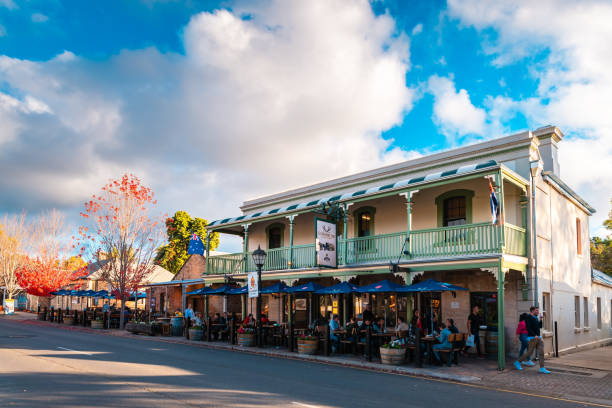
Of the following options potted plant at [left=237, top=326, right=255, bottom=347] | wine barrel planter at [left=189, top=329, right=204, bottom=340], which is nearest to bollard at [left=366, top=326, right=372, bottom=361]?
potted plant at [left=237, top=326, right=255, bottom=347]

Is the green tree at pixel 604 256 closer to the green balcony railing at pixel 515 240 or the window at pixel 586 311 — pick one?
the window at pixel 586 311

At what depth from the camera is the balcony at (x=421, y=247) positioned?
14.9m

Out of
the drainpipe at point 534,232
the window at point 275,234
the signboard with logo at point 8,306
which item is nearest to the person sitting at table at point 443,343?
the drainpipe at point 534,232

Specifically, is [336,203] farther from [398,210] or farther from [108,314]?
[108,314]

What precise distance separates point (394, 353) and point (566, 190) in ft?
36.2

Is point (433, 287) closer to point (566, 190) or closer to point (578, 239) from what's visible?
point (566, 190)

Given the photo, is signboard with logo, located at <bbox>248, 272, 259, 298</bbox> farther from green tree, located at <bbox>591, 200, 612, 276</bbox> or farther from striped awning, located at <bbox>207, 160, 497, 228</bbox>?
green tree, located at <bbox>591, 200, 612, 276</bbox>

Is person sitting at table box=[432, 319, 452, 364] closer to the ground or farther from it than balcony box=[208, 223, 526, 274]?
closer to the ground

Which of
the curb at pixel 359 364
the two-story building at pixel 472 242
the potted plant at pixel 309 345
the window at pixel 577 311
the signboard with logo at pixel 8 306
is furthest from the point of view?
the signboard with logo at pixel 8 306

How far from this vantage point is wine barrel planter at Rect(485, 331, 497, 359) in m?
15.7

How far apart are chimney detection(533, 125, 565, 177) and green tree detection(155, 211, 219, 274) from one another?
42.7 metres

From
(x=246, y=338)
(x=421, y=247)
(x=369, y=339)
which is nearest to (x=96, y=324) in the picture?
(x=246, y=338)

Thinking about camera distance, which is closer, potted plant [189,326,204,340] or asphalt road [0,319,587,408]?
asphalt road [0,319,587,408]

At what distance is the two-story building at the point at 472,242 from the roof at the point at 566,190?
6 cm
